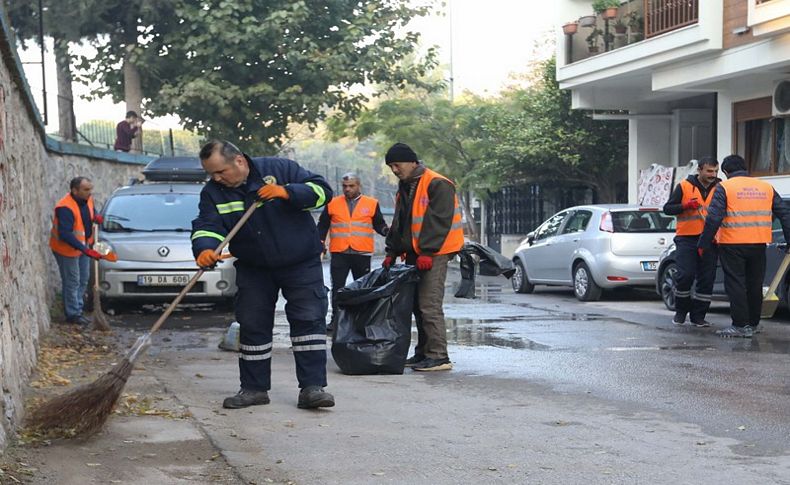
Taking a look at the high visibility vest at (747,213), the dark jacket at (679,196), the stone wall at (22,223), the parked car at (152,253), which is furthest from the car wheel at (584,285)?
the stone wall at (22,223)

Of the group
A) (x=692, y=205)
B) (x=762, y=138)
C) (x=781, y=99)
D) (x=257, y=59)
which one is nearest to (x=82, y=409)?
(x=692, y=205)

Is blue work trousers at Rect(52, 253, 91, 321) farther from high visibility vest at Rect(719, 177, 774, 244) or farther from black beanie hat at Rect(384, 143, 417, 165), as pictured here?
high visibility vest at Rect(719, 177, 774, 244)

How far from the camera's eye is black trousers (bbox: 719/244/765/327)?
11.6m

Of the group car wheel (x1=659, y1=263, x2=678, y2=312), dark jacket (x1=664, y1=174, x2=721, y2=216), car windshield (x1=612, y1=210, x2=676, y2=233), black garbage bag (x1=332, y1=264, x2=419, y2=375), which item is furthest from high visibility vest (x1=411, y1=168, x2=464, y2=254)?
car windshield (x1=612, y1=210, x2=676, y2=233)

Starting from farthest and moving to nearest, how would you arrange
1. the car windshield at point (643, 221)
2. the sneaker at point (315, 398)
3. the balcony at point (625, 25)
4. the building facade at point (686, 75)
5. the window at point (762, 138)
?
the balcony at point (625, 25) → the window at point (762, 138) → the building facade at point (686, 75) → the car windshield at point (643, 221) → the sneaker at point (315, 398)

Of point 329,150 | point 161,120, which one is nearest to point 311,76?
point 161,120

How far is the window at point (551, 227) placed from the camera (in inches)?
746

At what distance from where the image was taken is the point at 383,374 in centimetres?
922

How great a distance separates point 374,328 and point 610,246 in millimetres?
8525

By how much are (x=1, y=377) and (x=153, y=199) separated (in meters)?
10.0

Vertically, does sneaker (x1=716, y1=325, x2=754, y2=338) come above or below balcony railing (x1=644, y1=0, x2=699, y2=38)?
below

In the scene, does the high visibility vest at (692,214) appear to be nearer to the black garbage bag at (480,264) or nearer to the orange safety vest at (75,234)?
the black garbage bag at (480,264)

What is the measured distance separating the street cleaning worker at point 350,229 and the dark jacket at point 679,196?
10.1 feet

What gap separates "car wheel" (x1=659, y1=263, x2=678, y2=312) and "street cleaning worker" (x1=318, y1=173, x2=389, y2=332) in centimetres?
431
